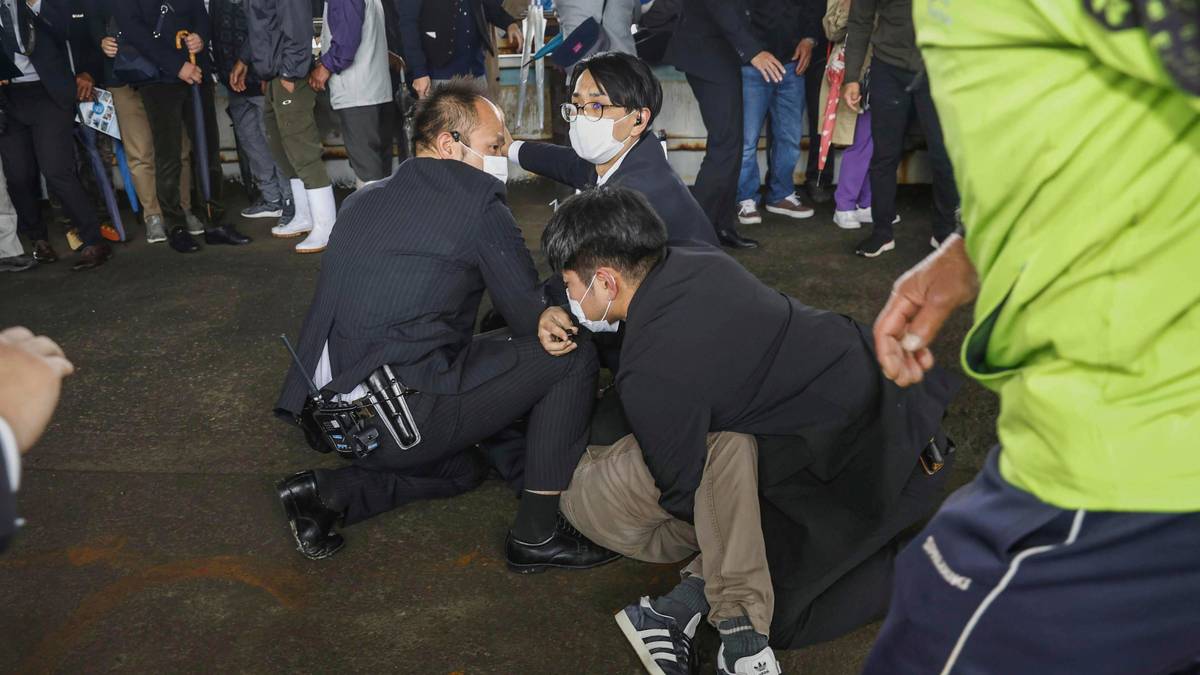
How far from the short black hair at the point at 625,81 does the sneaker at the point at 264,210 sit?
2919 mm

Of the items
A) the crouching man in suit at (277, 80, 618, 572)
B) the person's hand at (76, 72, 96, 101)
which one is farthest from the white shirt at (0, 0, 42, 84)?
the crouching man in suit at (277, 80, 618, 572)

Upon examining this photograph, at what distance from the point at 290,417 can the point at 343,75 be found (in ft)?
8.54

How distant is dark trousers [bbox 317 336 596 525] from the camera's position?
8.38ft

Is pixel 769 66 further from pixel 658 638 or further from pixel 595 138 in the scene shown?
pixel 658 638

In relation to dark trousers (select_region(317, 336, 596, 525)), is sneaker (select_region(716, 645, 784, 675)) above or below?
below

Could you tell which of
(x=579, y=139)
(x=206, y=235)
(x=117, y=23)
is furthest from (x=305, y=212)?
(x=579, y=139)

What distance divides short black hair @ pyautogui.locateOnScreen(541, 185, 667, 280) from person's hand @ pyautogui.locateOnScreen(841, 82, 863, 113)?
260 centimetres

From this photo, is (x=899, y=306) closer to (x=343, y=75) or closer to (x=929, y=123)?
(x=929, y=123)

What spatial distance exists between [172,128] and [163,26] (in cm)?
53

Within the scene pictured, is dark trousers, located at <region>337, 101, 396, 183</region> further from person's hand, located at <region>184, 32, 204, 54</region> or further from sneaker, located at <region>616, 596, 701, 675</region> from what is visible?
sneaker, located at <region>616, 596, 701, 675</region>

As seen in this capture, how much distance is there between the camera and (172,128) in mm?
5098

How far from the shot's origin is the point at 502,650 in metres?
2.27

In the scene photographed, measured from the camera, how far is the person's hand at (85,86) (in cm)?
487

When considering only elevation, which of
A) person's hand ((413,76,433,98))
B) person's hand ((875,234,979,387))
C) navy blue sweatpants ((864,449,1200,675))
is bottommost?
person's hand ((413,76,433,98))
